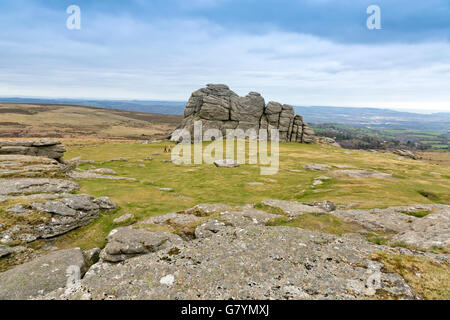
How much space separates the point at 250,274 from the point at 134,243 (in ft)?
29.6

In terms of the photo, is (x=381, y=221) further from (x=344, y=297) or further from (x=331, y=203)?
(x=344, y=297)

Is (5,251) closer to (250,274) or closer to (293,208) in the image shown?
(250,274)

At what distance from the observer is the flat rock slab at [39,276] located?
37.8 feet

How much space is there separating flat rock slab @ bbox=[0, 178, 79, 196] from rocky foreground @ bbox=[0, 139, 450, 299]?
0.78 feet

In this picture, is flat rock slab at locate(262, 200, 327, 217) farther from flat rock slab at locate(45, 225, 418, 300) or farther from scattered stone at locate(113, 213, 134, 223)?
scattered stone at locate(113, 213, 134, 223)

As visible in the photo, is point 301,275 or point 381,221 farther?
point 381,221

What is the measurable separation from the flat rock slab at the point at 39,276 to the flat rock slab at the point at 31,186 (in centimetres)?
1469

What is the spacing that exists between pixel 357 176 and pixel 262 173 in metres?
19.8

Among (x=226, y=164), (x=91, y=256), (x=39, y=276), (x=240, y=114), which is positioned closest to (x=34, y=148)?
(x=91, y=256)

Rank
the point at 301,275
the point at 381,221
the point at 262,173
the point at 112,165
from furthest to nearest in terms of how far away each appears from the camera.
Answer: the point at 112,165 → the point at 262,173 → the point at 381,221 → the point at 301,275

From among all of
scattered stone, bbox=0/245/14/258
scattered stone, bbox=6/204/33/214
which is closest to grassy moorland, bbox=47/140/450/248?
scattered stone, bbox=0/245/14/258
